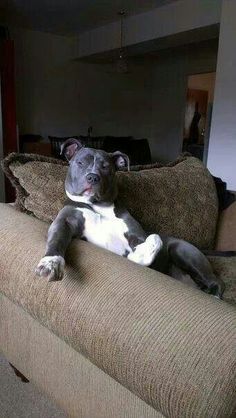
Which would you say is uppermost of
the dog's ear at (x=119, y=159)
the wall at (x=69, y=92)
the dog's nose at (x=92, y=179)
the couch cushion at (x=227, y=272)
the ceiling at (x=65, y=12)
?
the ceiling at (x=65, y=12)

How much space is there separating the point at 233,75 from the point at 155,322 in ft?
9.32

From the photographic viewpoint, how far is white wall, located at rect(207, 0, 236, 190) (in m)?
2.91

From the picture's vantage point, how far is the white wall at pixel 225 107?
2912 millimetres

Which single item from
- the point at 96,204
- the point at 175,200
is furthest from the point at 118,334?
the point at 175,200

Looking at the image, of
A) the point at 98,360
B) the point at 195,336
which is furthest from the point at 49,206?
the point at 195,336

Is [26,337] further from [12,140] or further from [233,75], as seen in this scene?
[12,140]

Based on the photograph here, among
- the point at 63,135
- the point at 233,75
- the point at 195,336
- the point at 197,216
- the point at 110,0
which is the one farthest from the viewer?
the point at 63,135

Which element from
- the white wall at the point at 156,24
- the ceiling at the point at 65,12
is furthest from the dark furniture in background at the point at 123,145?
the ceiling at the point at 65,12

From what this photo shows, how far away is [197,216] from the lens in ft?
5.21

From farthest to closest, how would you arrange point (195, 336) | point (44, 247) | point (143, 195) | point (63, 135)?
point (63, 135)
point (143, 195)
point (44, 247)
point (195, 336)

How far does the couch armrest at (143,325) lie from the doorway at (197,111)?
5.46m

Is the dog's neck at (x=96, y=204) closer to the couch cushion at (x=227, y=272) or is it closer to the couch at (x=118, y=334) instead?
the couch at (x=118, y=334)

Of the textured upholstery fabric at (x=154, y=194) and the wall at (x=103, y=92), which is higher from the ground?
the wall at (x=103, y=92)

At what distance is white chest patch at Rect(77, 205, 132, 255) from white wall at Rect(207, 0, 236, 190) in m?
2.20
